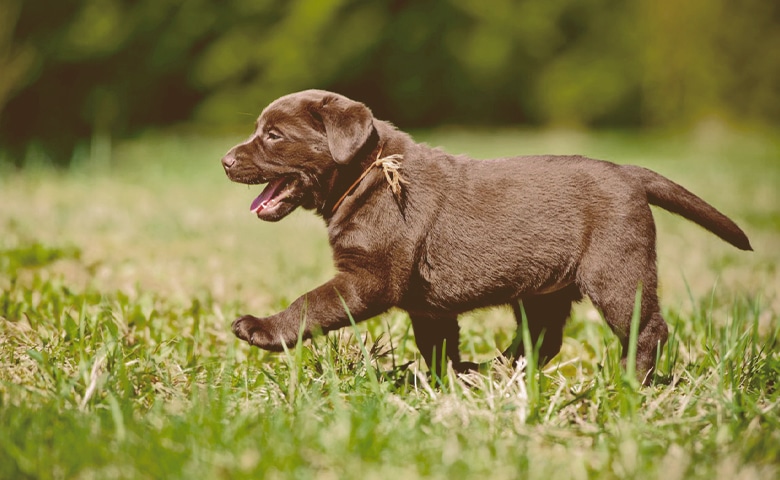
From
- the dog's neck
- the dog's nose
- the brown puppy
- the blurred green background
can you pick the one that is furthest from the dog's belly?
the blurred green background

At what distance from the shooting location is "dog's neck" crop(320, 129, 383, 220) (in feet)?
9.60

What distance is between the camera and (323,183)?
2.98 meters

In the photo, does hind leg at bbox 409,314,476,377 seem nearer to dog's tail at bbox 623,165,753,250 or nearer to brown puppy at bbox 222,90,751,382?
brown puppy at bbox 222,90,751,382

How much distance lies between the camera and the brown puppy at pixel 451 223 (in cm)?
276

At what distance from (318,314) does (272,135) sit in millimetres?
780

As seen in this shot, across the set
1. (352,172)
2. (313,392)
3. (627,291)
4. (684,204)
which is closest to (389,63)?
(352,172)

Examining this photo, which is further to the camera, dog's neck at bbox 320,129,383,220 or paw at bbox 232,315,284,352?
dog's neck at bbox 320,129,383,220

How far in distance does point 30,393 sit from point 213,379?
60 centimetres

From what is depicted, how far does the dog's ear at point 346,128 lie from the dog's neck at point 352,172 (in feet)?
0.23

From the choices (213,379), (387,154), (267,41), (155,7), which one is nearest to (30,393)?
(213,379)

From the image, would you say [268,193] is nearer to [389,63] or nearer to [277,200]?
[277,200]

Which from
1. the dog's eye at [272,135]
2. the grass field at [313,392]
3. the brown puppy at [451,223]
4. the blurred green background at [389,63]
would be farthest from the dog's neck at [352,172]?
the blurred green background at [389,63]

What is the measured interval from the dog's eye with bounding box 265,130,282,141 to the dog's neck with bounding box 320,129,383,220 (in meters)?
0.28

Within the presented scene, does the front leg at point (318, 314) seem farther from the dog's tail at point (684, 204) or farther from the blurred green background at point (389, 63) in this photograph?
the blurred green background at point (389, 63)
